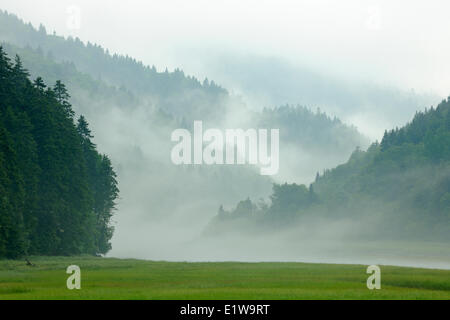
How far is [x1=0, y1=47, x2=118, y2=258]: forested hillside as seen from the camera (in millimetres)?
89500

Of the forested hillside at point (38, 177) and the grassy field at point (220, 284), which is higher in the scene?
the forested hillside at point (38, 177)

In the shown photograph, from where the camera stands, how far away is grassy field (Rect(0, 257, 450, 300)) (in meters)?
45.0

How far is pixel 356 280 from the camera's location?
61031mm

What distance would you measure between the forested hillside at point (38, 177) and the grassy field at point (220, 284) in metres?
15.5

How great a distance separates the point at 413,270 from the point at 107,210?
83180 mm

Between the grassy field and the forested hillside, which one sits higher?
the forested hillside

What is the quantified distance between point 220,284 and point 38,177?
5570 cm

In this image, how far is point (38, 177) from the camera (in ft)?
336

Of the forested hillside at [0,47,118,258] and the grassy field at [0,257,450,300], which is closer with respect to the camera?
the grassy field at [0,257,450,300]

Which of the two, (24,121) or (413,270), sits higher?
(24,121)

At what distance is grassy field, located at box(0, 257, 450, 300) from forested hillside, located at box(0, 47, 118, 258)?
15.5m

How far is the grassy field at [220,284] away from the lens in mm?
44969
